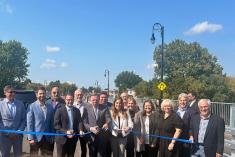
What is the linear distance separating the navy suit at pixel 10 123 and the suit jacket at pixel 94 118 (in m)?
1.27

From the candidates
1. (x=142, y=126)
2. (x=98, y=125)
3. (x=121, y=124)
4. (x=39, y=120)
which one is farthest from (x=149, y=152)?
(x=39, y=120)

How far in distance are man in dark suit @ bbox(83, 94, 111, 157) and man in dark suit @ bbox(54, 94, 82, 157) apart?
0.22 metres

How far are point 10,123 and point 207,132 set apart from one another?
3779mm

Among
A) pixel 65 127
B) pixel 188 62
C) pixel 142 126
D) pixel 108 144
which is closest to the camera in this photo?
pixel 65 127

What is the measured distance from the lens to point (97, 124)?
766cm

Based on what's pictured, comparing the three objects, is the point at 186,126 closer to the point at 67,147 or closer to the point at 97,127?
the point at 97,127

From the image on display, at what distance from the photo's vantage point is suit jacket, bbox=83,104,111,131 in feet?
25.0

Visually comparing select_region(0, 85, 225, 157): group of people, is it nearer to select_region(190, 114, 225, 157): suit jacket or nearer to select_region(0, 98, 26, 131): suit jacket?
select_region(0, 98, 26, 131): suit jacket

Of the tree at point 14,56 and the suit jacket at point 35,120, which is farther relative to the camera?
the tree at point 14,56

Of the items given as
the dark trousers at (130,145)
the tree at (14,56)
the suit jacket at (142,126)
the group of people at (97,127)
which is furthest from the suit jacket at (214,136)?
the tree at (14,56)

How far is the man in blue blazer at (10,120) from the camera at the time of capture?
24.4 feet

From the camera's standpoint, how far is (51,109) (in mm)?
7617

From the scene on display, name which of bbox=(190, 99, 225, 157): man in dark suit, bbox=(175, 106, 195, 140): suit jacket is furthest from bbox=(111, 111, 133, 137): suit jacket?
bbox=(190, 99, 225, 157): man in dark suit

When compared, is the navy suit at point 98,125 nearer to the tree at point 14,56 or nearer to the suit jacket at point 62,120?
the suit jacket at point 62,120
